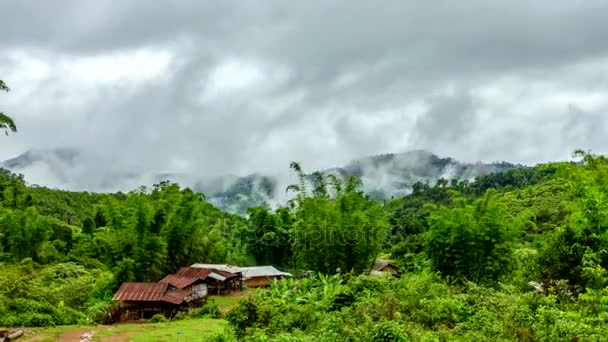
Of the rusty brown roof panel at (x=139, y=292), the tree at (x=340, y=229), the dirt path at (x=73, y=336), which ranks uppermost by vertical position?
the tree at (x=340, y=229)

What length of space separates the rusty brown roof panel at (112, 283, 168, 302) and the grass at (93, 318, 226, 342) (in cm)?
365

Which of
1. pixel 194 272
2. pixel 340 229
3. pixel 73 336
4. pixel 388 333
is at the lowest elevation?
pixel 73 336

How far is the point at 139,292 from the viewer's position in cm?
2098

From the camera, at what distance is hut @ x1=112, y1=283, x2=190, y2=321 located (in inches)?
811

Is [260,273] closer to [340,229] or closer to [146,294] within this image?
[146,294]

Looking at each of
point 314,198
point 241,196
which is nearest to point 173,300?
point 314,198

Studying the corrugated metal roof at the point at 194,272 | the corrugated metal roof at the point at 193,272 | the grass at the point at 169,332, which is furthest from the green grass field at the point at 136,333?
the corrugated metal roof at the point at 194,272

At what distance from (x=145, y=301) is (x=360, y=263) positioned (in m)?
8.81

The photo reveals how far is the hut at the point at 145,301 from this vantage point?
2059 cm

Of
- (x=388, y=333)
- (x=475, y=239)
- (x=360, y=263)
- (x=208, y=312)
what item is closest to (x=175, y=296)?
(x=208, y=312)

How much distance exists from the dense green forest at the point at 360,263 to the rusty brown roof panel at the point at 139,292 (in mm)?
838

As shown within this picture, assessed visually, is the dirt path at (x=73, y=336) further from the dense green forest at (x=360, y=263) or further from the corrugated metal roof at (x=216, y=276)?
the corrugated metal roof at (x=216, y=276)

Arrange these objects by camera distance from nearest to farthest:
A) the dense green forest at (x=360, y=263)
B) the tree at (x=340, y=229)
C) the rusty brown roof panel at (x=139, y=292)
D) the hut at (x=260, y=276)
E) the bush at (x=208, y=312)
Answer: the dense green forest at (x=360, y=263) < the tree at (x=340, y=229) < the bush at (x=208, y=312) < the rusty brown roof panel at (x=139, y=292) < the hut at (x=260, y=276)

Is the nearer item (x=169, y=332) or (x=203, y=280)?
(x=169, y=332)
